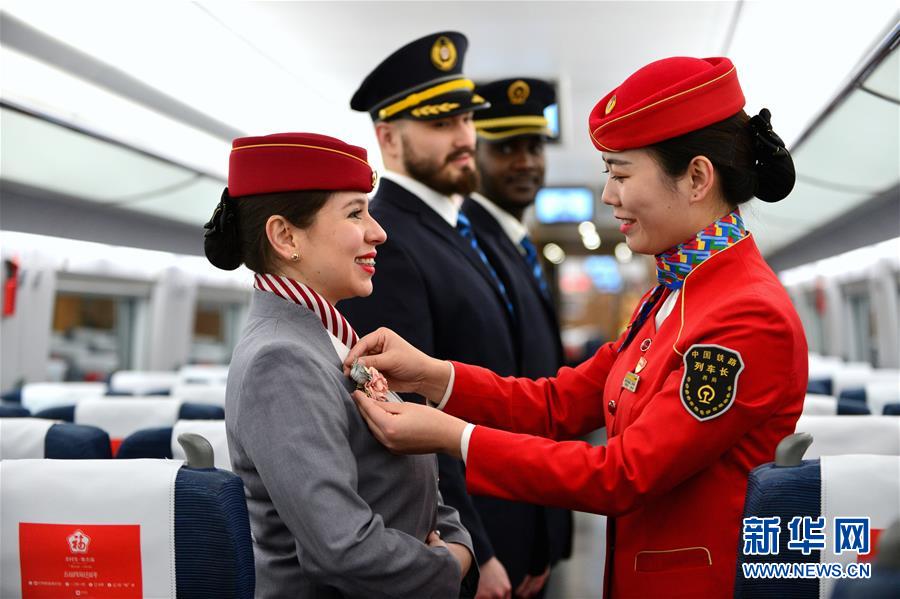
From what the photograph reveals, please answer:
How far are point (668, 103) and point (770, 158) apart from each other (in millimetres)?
277

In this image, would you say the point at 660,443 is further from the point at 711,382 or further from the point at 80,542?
the point at 80,542

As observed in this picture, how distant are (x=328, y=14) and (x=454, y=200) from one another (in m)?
3.19

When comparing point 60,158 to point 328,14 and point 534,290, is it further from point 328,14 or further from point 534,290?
point 534,290

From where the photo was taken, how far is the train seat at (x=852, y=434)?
Result: 312 centimetres

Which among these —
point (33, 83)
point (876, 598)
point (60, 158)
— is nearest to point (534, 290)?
point (876, 598)

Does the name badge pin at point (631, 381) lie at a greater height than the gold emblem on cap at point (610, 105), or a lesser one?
lesser

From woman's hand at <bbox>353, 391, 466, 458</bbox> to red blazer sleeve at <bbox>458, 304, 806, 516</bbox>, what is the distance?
53 mm

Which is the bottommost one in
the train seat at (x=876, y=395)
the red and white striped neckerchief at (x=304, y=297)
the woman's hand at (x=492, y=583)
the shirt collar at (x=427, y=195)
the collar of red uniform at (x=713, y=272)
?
the woman's hand at (x=492, y=583)

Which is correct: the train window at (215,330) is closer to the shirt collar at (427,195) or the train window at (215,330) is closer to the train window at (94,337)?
the train window at (94,337)

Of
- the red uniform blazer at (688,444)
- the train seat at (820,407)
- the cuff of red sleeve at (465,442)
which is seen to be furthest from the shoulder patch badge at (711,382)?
the train seat at (820,407)

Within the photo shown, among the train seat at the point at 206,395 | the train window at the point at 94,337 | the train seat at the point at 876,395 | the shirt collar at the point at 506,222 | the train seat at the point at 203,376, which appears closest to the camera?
the shirt collar at the point at 506,222

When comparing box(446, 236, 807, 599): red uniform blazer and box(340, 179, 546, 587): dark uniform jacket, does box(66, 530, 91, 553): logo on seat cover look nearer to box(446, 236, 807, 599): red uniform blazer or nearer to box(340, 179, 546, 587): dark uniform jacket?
box(446, 236, 807, 599): red uniform blazer

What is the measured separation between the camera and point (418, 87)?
301cm

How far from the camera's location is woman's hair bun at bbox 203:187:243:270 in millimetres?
1972
